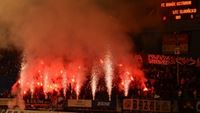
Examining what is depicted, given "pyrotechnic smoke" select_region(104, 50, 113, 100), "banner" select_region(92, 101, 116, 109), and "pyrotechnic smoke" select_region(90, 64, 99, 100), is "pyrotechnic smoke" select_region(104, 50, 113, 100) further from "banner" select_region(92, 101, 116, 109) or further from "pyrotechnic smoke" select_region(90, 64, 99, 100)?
"banner" select_region(92, 101, 116, 109)

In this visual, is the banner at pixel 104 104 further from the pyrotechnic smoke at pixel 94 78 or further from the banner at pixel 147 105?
the pyrotechnic smoke at pixel 94 78

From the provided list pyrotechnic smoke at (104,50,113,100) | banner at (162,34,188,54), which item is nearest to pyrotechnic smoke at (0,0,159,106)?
pyrotechnic smoke at (104,50,113,100)

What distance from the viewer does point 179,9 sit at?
26750mm

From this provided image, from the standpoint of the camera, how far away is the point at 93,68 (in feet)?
56.4

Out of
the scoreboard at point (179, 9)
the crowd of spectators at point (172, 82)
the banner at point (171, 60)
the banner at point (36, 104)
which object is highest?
the scoreboard at point (179, 9)

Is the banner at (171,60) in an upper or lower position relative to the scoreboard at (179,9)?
lower

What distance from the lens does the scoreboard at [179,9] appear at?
1042 inches

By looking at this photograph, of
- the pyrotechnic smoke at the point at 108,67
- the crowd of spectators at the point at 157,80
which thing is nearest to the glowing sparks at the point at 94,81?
the crowd of spectators at the point at 157,80

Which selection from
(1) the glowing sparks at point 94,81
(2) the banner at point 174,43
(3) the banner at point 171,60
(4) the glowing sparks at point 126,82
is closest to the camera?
(4) the glowing sparks at point 126,82

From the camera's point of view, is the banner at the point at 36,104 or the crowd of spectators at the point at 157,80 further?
the banner at the point at 36,104

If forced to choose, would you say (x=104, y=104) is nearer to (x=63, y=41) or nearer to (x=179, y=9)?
(x=63, y=41)

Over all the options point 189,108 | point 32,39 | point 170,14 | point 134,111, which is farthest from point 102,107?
point 170,14

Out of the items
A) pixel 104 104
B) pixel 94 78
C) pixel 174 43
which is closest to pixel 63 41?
pixel 94 78

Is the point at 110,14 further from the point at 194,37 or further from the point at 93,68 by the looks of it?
the point at 194,37
